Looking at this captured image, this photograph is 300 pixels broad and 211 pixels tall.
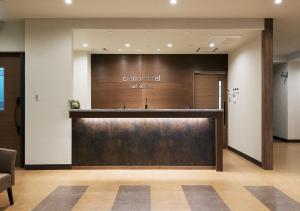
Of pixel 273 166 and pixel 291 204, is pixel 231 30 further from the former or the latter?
pixel 291 204

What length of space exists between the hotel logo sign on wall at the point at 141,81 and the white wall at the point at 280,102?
18.3ft

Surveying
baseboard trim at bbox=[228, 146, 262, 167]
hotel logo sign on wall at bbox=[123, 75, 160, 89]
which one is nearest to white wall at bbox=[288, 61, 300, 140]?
baseboard trim at bbox=[228, 146, 262, 167]

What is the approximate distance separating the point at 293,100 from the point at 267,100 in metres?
6.27

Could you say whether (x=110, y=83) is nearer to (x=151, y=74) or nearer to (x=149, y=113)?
(x=151, y=74)

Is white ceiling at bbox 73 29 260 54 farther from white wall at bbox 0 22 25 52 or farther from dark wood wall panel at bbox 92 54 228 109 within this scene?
white wall at bbox 0 22 25 52

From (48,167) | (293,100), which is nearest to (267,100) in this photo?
(48,167)

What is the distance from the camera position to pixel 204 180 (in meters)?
6.02

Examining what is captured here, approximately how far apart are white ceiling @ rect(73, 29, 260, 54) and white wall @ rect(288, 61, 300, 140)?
3.97 meters

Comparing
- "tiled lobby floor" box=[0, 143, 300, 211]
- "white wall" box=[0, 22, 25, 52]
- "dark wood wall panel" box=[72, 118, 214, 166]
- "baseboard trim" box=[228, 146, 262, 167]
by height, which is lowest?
"tiled lobby floor" box=[0, 143, 300, 211]

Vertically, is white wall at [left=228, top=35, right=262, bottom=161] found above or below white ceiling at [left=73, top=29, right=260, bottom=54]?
below

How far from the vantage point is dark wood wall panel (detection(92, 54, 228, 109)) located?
10531mm

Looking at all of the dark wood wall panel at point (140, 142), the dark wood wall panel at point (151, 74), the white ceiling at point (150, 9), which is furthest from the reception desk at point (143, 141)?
the dark wood wall panel at point (151, 74)

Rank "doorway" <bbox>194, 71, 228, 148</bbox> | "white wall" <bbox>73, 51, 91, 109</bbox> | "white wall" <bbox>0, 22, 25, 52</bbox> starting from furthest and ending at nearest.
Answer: "doorway" <bbox>194, 71, 228, 148</bbox> < "white wall" <bbox>73, 51, 91, 109</bbox> < "white wall" <bbox>0, 22, 25, 52</bbox>

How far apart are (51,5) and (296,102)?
10133 millimetres
